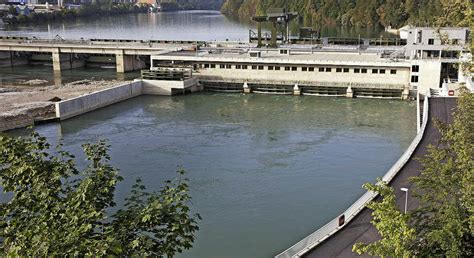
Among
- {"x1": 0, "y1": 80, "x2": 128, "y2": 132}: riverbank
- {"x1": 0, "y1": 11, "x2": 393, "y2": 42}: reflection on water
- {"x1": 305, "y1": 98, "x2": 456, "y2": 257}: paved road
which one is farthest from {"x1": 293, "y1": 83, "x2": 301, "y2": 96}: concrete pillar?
{"x1": 0, "y1": 11, "x2": 393, "y2": 42}: reflection on water

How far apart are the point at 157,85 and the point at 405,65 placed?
2154 centimetres

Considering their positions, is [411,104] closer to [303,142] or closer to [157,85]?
[303,142]

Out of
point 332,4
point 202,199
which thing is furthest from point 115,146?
point 332,4

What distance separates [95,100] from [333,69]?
20.6 m

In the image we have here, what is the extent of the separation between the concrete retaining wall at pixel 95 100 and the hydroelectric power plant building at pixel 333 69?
13.7 feet

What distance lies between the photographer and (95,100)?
3997 centimetres

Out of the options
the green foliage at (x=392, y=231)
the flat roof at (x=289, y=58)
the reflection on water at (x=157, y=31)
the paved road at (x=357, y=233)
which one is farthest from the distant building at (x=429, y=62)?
the reflection on water at (x=157, y=31)

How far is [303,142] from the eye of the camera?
31.0 meters

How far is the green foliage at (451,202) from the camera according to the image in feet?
29.8

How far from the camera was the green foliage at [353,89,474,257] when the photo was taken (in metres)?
8.10

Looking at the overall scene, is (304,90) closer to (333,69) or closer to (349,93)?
(333,69)

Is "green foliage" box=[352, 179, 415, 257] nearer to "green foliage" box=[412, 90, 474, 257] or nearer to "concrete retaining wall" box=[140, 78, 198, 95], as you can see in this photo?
"green foliage" box=[412, 90, 474, 257]

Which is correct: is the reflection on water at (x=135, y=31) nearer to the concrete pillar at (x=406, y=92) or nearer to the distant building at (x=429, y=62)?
the distant building at (x=429, y=62)

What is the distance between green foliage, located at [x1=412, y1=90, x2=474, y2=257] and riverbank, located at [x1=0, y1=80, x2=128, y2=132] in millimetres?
29569
